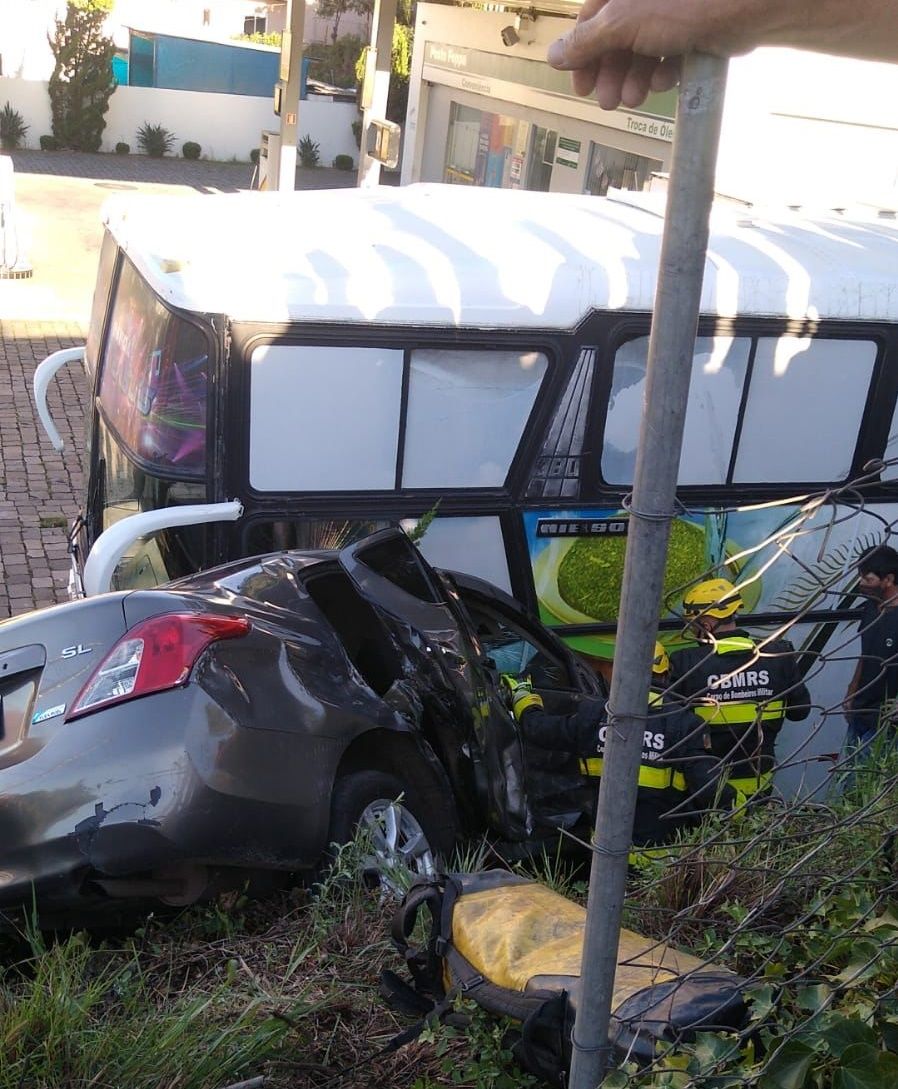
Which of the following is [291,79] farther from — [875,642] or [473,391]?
[875,642]

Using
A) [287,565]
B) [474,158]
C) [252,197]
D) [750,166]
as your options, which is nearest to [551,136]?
[474,158]

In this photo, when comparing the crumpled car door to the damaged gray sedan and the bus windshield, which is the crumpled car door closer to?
the damaged gray sedan

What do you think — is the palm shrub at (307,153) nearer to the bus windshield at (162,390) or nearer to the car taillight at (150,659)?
the bus windshield at (162,390)

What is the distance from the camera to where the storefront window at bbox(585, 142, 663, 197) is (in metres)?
13.6

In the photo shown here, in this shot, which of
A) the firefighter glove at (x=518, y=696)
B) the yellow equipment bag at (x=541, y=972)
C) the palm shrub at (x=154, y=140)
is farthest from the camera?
the palm shrub at (x=154, y=140)

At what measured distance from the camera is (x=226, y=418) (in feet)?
16.2

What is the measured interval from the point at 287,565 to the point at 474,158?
1516 centimetres

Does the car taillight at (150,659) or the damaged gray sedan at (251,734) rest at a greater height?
the car taillight at (150,659)

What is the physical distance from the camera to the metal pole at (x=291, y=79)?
15.9 m

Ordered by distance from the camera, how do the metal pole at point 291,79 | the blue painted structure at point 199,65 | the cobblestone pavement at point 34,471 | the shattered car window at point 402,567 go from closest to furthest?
1. the shattered car window at point 402,567
2. the cobblestone pavement at point 34,471
3. the metal pole at point 291,79
4. the blue painted structure at point 199,65

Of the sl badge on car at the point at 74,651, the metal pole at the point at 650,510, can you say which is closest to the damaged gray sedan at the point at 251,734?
the sl badge on car at the point at 74,651

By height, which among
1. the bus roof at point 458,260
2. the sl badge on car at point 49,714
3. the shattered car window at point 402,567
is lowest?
the sl badge on car at point 49,714

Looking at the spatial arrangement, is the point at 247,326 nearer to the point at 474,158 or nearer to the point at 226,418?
the point at 226,418

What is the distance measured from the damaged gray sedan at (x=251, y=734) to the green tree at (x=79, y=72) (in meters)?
28.3
